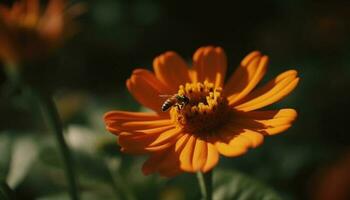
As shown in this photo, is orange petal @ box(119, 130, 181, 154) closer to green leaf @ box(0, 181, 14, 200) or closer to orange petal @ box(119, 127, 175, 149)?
orange petal @ box(119, 127, 175, 149)

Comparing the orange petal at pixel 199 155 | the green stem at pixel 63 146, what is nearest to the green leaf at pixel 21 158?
the green stem at pixel 63 146

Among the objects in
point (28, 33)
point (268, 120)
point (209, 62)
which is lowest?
point (268, 120)

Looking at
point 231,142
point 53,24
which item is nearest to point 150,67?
point 53,24

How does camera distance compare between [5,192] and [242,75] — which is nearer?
[5,192]

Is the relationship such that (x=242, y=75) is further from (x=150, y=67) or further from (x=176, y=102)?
(x=150, y=67)

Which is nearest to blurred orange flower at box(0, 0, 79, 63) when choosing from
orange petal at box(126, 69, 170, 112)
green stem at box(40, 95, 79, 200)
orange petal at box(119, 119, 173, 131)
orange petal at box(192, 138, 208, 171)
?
green stem at box(40, 95, 79, 200)

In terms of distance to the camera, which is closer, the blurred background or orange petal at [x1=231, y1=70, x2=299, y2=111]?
orange petal at [x1=231, y1=70, x2=299, y2=111]
